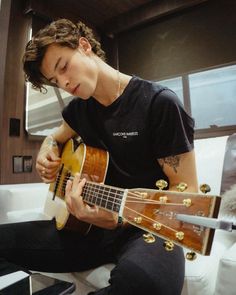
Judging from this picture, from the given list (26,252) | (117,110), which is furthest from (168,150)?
(26,252)

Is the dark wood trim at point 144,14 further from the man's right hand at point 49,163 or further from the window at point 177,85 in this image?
the man's right hand at point 49,163

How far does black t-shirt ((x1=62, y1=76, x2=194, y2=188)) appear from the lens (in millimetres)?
917

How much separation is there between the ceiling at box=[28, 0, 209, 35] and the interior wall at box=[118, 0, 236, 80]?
0.09 metres

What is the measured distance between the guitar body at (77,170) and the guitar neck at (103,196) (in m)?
0.15

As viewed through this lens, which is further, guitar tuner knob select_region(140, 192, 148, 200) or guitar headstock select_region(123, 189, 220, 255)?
guitar tuner knob select_region(140, 192, 148, 200)

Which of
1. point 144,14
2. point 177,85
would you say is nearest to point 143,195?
point 177,85

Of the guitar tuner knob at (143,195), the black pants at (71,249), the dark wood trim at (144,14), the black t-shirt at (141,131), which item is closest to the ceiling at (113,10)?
the dark wood trim at (144,14)

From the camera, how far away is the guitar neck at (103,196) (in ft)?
2.57

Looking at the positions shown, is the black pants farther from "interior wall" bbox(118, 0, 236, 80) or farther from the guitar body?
"interior wall" bbox(118, 0, 236, 80)

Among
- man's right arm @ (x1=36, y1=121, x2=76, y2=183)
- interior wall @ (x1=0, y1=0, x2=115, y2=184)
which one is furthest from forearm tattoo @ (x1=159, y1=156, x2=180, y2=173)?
interior wall @ (x1=0, y1=0, x2=115, y2=184)

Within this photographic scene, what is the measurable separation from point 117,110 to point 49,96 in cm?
162

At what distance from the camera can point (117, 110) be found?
1.07m

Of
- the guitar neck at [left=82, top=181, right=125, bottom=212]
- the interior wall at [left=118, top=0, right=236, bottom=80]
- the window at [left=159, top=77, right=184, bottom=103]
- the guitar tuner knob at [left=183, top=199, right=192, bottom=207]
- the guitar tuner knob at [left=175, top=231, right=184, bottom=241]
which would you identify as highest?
the interior wall at [left=118, top=0, right=236, bottom=80]

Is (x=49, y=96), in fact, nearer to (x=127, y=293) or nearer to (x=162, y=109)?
(x=162, y=109)
